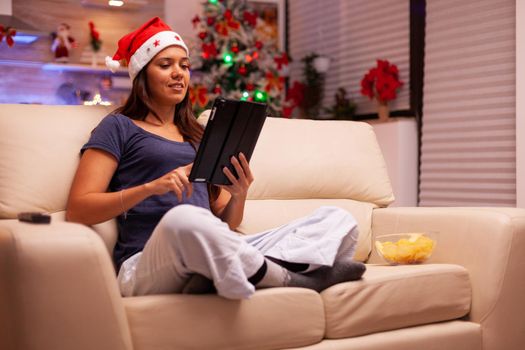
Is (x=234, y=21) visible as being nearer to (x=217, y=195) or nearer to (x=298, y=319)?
(x=217, y=195)

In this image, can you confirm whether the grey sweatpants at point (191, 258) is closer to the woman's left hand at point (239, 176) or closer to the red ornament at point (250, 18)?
the woman's left hand at point (239, 176)

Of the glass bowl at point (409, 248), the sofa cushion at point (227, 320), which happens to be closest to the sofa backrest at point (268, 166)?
the glass bowl at point (409, 248)

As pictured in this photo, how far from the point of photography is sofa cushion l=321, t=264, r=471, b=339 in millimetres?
2023

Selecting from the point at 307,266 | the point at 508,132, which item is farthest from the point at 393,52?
the point at 307,266

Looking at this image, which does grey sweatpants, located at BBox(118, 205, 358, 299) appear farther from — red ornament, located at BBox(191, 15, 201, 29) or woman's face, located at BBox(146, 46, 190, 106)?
red ornament, located at BBox(191, 15, 201, 29)

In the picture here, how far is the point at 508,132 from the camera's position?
13.7 feet

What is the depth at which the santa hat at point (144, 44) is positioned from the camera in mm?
2375

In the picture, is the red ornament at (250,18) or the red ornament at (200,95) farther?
the red ornament at (250,18)

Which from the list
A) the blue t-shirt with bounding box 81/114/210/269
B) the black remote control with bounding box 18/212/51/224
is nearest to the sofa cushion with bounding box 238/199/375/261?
the blue t-shirt with bounding box 81/114/210/269

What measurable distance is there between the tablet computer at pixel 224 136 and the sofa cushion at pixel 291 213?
1.40ft

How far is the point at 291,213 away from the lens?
2623mm

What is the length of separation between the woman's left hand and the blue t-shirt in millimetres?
126

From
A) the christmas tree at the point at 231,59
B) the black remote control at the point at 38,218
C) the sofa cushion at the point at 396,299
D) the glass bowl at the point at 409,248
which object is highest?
the christmas tree at the point at 231,59

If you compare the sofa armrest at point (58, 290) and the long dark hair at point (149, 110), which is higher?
the long dark hair at point (149, 110)
